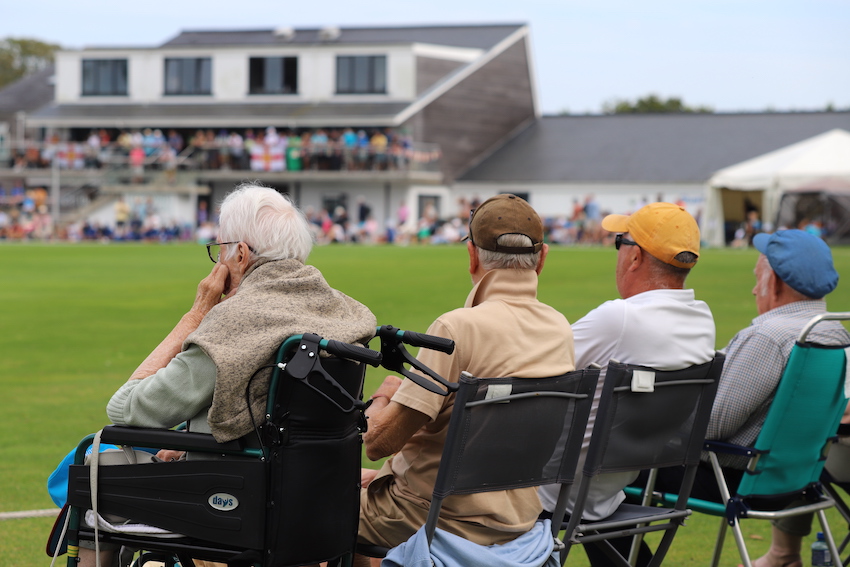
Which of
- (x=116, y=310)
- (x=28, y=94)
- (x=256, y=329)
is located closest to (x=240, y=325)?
(x=256, y=329)

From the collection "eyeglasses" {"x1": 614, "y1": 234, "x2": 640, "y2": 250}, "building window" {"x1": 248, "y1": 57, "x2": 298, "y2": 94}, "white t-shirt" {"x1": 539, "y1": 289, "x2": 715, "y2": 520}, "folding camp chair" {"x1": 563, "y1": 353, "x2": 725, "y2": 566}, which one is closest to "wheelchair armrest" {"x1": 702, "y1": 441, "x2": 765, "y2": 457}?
"folding camp chair" {"x1": 563, "y1": 353, "x2": 725, "y2": 566}

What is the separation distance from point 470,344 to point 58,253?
35323 mm

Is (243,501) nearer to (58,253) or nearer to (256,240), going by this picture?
(256,240)

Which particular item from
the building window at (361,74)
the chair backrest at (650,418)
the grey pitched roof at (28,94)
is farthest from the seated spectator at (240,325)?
the grey pitched roof at (28,94)

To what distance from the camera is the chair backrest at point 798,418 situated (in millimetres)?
4332

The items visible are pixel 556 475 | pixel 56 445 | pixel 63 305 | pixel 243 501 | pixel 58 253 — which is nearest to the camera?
pixel 243 501

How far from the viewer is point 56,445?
8328mm

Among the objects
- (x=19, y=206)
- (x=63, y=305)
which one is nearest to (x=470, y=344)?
(x=63, y=305)

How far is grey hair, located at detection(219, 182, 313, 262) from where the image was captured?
380 centimetres

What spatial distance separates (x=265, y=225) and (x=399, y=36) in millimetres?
62947

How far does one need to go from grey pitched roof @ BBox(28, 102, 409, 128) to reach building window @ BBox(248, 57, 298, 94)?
1062 millimetres

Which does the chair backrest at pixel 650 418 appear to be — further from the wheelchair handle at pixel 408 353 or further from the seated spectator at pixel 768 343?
the wheelchair handle at pixel 408 353

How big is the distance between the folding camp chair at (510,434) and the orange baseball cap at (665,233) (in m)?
0.98

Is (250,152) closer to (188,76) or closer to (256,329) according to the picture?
(188,76)
